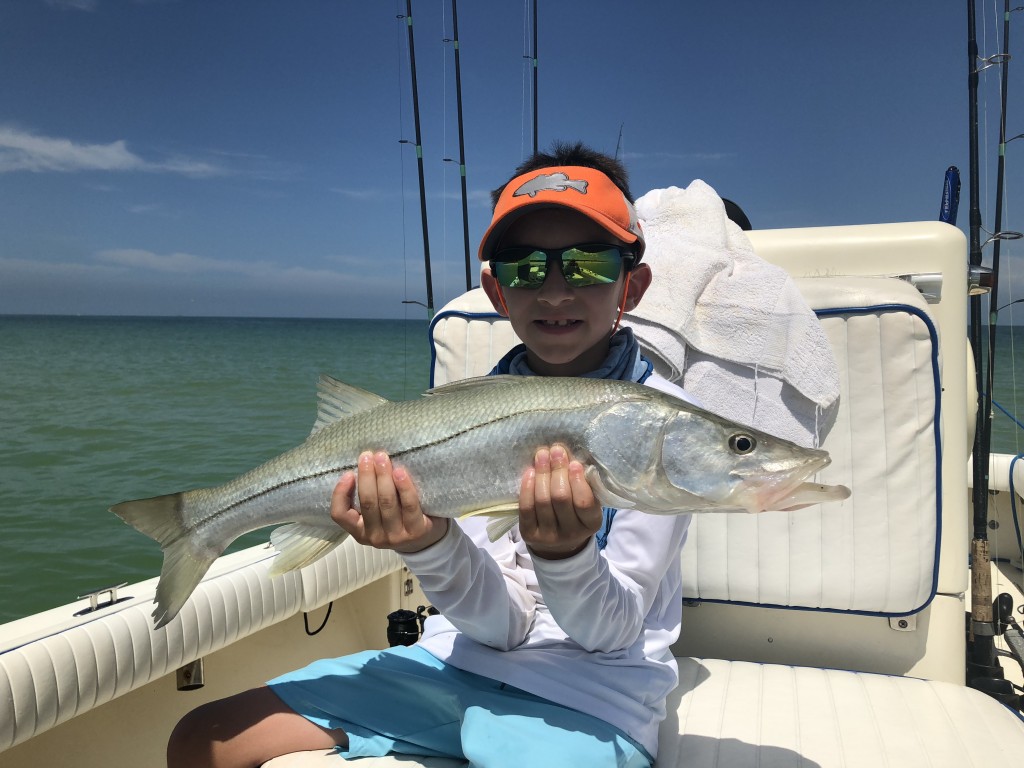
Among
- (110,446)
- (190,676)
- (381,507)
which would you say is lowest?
(110,446)

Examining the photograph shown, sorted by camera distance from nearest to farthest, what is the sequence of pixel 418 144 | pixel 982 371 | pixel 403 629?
pixel 403 629, pixel 982 371, pixel 418 144

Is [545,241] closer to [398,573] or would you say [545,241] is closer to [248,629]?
[248,629]

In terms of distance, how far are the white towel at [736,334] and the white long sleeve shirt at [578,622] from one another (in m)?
0.61

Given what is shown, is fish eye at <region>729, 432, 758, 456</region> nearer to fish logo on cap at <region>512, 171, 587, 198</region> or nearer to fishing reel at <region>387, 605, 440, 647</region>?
fish logo on cap at <region>512, 171, 587, 198</region>

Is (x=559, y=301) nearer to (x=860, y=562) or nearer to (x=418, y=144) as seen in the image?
(x=860, y=562)

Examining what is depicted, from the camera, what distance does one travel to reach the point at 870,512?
102 inches

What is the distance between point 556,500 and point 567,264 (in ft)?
2.31

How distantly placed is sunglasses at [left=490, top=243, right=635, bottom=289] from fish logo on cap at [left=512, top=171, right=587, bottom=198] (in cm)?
14

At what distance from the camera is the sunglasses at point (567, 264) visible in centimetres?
192

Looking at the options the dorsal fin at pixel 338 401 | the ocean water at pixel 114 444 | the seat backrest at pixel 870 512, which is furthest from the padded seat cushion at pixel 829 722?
Result: the ocean water at pixel 114 444

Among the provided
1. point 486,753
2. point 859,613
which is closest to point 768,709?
point 859,613

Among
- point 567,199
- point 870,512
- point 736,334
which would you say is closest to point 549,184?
point 567,199

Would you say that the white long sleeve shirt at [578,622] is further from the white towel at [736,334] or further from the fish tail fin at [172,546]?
the white towel at [736,334]

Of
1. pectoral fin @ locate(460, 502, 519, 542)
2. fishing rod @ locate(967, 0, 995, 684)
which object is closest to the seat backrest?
fishing rod @ locate(967, 0, 995, 684)
